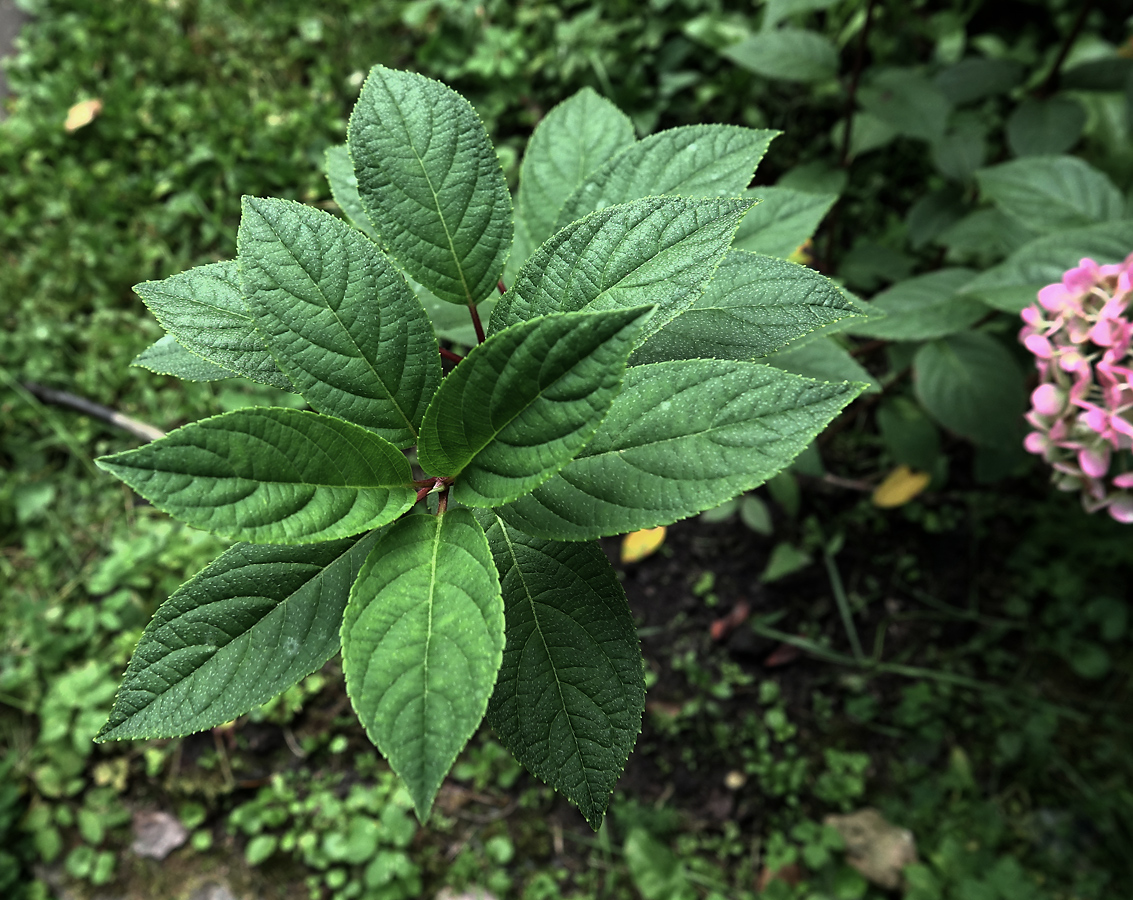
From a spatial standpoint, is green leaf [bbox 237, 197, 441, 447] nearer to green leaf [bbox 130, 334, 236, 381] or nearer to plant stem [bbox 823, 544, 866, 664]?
green leaf [bbox 130, 334, 236, 381]

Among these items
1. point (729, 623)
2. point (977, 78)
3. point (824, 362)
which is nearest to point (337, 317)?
point (824, 362)

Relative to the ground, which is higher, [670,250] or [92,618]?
[670,250]

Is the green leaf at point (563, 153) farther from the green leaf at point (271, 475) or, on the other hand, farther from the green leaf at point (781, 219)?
the green leaf at point (271, 475)

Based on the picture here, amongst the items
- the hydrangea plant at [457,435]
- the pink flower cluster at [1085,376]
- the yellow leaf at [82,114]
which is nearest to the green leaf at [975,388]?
the pink flower cluster at [1085,376]

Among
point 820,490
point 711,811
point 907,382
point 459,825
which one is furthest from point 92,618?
point 907,382

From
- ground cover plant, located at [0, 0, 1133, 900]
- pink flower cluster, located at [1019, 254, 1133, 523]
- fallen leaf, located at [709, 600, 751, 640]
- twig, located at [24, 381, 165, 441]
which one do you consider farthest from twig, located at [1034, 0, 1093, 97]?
twig, located at [24, 381, 165, 441]

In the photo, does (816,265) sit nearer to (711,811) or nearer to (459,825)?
(711,811)

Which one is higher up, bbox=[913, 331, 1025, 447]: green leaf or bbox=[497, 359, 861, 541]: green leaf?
bbox=[497, 359, 861, 541]: green leaf
